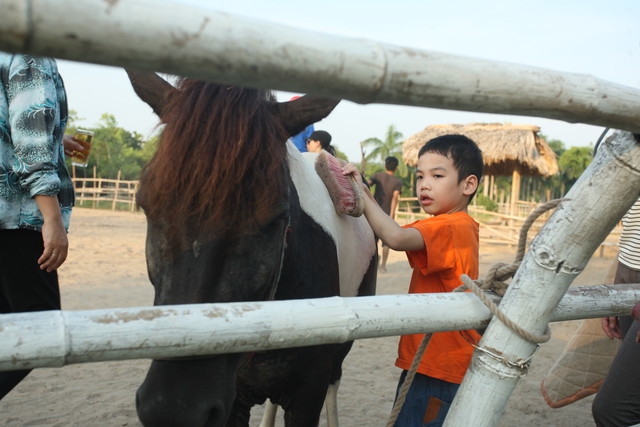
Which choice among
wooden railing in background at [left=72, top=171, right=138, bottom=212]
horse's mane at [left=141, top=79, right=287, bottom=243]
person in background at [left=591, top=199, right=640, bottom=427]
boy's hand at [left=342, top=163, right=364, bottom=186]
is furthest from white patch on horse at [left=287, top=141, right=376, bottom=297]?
wooden railing in background at [left=72, top=171, right=138, bottom=212]

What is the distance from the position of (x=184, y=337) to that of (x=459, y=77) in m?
0.70

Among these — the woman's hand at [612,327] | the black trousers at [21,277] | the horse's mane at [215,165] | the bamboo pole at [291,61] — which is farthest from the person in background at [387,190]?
the bamboo pole at [291,61]

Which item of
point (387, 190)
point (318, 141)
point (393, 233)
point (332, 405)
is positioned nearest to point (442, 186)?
point (393, 233)

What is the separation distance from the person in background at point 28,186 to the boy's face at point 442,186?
1.63m

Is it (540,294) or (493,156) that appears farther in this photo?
(493,156)

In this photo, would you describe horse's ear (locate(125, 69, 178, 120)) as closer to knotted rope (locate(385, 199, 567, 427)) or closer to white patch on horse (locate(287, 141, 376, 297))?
white patch on horse (locate(287, 141, 376, 297))

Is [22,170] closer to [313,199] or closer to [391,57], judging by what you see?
[313,199]

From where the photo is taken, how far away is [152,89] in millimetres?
1820

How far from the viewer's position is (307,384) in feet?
7.19

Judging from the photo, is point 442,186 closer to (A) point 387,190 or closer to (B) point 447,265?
(B) point 447,265

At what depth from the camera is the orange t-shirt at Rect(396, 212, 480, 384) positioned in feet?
6.64

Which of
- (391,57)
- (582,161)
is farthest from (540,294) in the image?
(582,161)

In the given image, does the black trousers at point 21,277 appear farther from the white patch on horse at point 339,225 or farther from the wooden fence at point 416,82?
the wooden fence at point 416,82

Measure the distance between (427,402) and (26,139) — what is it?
2.04 metres
